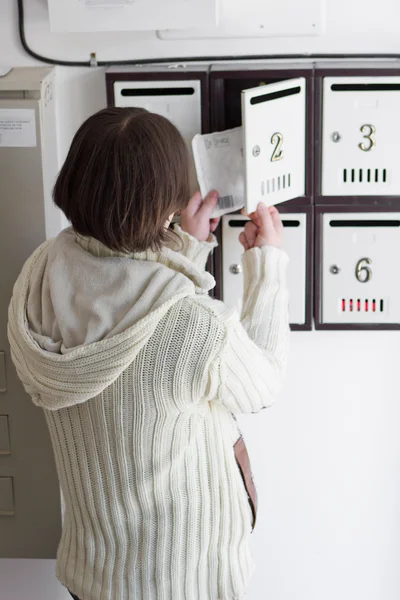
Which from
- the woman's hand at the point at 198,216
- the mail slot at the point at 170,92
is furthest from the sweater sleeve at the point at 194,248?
the mail slot at the point at 170,92

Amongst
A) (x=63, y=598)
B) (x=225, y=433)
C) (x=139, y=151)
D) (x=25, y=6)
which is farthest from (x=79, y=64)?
(x=63, y=598)

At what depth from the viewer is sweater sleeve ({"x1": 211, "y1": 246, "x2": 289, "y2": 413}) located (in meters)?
1.29

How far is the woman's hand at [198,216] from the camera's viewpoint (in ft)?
5.74

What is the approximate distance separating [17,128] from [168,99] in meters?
0.30

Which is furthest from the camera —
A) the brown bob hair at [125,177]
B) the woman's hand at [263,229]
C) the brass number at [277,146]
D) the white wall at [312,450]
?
the white wall at [312,450]

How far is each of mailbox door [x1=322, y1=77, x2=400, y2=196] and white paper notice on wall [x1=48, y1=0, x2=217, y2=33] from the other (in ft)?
0.92

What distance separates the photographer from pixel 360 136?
1.79 m

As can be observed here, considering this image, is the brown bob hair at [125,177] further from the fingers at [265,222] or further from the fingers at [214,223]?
the fingers at [214,223]

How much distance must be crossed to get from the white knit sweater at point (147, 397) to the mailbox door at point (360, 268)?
0.36 metres

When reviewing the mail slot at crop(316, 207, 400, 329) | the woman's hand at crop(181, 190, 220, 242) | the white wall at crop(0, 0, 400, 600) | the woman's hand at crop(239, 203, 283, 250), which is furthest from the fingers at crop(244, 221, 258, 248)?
the white wall at crop(0, 0, 400, 600)

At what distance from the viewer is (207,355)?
1261 mm

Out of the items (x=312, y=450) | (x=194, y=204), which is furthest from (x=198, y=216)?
(x=312, y=450)

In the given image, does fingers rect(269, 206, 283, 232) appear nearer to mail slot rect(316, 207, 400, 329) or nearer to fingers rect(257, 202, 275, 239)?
fingers rect(257, 202, 275, 239)

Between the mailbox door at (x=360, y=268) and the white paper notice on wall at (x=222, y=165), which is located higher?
the white paper notice on wall at (x=222, y=165)
